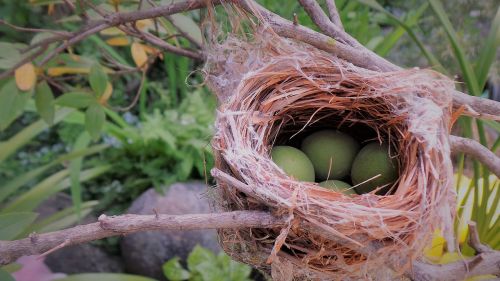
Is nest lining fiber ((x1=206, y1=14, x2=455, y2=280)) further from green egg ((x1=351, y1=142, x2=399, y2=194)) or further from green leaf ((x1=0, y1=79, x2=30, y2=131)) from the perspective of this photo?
green leaf ((x1=0, y1=79, x2=30, y2=131))

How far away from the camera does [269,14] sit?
565mm

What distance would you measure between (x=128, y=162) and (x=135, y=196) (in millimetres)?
147

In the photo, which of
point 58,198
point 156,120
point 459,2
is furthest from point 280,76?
point 58,198

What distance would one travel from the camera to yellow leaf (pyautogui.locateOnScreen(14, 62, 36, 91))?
84cm

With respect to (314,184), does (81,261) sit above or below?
below

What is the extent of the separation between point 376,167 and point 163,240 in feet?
5.13

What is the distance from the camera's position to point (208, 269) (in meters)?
1.67

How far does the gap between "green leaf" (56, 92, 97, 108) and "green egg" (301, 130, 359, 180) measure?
0.43 meters

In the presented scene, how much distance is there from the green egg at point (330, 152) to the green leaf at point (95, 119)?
43cm

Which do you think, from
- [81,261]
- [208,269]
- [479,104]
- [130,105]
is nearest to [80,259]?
[81,261]

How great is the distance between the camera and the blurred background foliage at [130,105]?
886 mm

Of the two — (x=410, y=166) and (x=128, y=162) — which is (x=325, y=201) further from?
(x=128, y=162)

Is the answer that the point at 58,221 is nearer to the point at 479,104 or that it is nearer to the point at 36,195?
the point at 36,195

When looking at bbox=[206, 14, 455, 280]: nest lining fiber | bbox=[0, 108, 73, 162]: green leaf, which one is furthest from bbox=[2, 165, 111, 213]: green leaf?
bbox=[206, 14, 455, 280]: nest lining fiber
